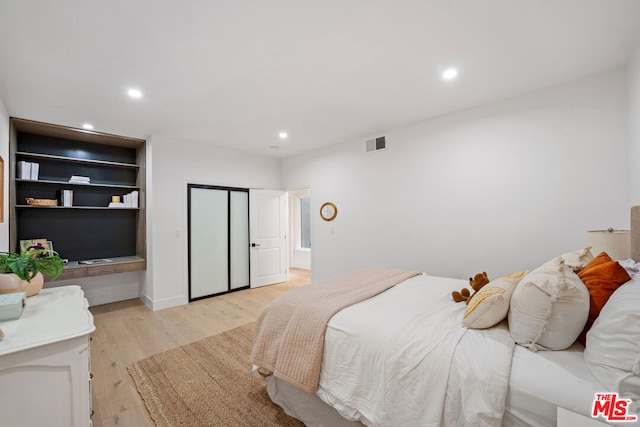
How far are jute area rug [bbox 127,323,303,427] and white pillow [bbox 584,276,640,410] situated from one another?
1.68 m

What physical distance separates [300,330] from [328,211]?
10.4ft

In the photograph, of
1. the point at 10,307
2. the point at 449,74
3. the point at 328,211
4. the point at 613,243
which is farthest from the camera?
the point at 328,211

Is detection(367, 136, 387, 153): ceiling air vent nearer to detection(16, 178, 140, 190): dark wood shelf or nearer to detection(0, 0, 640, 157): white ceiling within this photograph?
detection(0, 0, 640, 157): white ceiling

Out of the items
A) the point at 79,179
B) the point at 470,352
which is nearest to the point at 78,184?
the point at 79,179

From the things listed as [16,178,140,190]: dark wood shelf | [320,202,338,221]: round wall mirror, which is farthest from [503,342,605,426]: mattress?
[16,178,140,190]: dark wood shelf

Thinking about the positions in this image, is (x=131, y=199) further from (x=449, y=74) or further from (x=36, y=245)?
(x=449, y=74)

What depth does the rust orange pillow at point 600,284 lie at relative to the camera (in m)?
1.27

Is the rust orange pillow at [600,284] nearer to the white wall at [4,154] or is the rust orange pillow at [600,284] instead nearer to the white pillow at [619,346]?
the white pillow at [619,346]

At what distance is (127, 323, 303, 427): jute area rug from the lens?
6.17 feet

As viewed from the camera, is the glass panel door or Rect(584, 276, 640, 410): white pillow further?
the glass panel door

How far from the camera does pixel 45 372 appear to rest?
124 cm

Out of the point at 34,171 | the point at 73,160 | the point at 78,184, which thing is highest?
the point at 73,160

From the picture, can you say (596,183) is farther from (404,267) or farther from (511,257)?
(404,267)

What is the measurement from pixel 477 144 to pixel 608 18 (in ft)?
4.89
